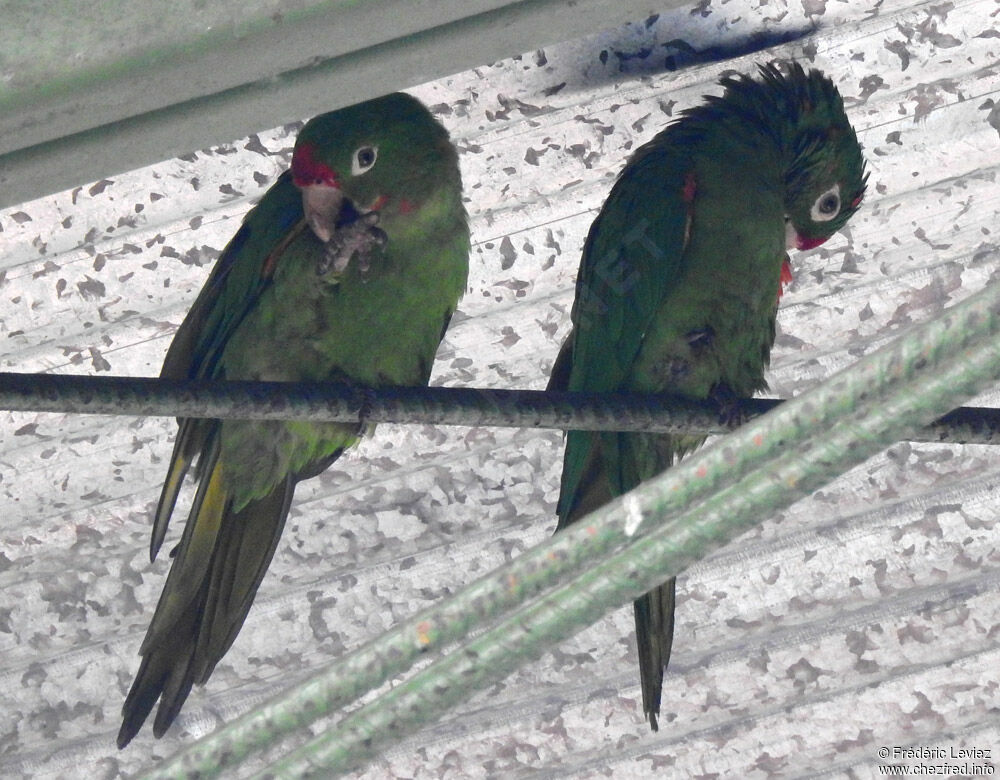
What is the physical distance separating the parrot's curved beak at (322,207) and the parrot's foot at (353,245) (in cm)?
2

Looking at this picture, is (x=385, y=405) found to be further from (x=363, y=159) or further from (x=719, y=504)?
(x=363, y=159)

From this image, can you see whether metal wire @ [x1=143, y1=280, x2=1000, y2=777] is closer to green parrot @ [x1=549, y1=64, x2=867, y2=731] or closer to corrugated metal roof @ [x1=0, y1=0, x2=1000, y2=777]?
green parrot @ [x1=549, y1=64, x2=867, y2=731]

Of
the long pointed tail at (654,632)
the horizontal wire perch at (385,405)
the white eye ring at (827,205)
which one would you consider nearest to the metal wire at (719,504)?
the horizontal wire perch at (385,405)

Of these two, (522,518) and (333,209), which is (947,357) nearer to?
(333,209)

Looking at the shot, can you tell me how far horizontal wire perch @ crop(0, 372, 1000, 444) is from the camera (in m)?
1.25

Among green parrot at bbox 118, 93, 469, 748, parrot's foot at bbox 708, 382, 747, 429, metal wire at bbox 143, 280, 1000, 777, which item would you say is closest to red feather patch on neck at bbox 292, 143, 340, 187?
green parrot at bbox 118, 93, 469, 748

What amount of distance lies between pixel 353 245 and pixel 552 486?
0.66 metres

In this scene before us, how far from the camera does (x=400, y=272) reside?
2.31m

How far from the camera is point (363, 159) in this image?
2.35 meters

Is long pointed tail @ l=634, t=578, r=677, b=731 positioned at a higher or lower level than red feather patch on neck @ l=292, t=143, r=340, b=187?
lower

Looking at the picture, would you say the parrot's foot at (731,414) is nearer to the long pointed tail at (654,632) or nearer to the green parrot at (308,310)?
the long pointed tail at (654,632)

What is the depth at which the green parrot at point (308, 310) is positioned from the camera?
2.24m

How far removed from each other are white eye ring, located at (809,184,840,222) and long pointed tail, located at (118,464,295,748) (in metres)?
1.09

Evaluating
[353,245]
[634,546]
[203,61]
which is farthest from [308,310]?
[634,546]
